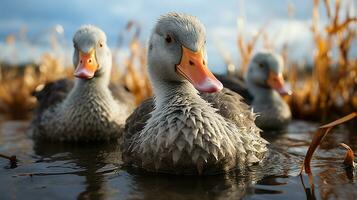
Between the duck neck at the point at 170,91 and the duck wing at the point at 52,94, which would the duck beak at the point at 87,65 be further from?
the duck neck at the point at 170,91

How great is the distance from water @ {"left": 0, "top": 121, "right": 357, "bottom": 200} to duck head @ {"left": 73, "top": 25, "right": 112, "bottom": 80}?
1081mm

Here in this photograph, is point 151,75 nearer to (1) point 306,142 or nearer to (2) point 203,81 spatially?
(2) point 203,81

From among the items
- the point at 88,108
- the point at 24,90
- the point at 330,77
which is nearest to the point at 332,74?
the point at 330,77

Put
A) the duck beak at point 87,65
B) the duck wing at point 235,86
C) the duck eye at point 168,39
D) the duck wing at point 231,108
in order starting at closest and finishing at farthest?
the duck eye at point 168,39, the duck wing at point 231,108, the duck beak at point 87,65, the duck wing at point 235,86

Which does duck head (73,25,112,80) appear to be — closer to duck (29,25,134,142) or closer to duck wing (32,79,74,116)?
duck (29,25,134,142)

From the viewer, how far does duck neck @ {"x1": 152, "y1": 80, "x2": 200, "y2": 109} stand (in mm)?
3971

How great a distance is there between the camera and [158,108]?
3998 mm

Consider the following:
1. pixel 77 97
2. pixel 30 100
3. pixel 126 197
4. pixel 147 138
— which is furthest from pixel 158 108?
pixel 30 100

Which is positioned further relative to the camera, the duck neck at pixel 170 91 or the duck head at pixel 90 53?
the duck head at pixel 90 53

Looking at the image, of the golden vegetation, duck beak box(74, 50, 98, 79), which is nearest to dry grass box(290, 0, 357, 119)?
the golden vegetation

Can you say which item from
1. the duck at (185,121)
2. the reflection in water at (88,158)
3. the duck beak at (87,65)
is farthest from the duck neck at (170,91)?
the duck beak at (87,65)

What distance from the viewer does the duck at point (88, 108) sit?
5.91m

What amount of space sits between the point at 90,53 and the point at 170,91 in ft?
6.97

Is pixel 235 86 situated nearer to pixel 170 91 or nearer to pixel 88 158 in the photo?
pixel 88 158
